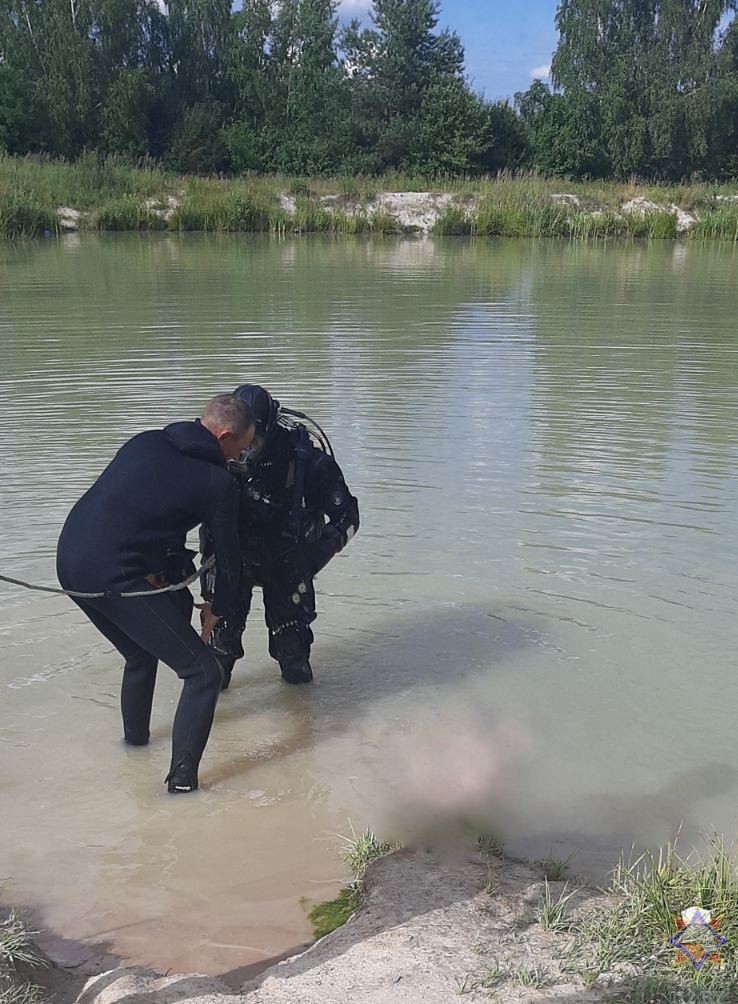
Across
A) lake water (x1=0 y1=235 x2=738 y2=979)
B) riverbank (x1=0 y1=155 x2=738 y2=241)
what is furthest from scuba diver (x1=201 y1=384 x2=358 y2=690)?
riverbank (x1=0 y1=155 x2=738 y2=241)

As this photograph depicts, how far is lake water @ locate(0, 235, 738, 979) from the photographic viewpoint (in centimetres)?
359

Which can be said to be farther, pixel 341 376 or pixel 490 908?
pixel 341 376

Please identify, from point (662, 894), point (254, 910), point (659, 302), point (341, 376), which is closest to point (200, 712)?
point (254, 910)

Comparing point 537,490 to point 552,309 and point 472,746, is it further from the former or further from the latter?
point 552,309

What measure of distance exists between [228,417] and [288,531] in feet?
3.16

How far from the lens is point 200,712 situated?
3.80 meters

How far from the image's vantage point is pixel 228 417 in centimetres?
357

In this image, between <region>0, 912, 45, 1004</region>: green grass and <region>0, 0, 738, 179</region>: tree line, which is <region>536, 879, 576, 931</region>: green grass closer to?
<region>0, 912, 45, 1004</region>: green grass

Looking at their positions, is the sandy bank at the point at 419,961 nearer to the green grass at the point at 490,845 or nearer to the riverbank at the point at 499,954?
the riverbank at the point at 499,954

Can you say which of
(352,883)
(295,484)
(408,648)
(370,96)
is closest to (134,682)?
(295,484)

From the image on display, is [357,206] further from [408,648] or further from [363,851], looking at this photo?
[363,851]

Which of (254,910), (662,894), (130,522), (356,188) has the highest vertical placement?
(356,188)

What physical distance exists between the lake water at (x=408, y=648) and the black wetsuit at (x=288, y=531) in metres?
0.35

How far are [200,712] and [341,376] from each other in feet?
25.2
